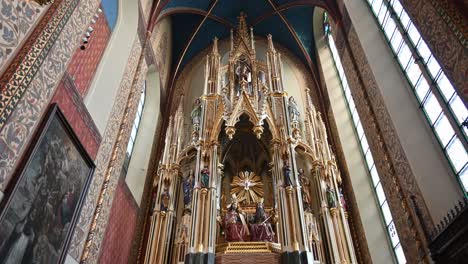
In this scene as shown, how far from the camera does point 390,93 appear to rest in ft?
27.6

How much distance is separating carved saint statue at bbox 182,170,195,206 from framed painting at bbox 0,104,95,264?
4.58 metres

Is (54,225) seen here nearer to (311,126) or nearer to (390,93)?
(390,93)

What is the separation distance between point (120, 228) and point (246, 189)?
4388 mm

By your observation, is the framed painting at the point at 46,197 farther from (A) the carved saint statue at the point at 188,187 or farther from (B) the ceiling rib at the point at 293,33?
(B) the ceiling rib at the point at 293,33

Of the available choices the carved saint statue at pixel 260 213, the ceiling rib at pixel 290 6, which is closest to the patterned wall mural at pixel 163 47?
the ceiling rib at pixel 290 6

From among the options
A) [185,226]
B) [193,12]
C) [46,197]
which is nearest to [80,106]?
[46,197]

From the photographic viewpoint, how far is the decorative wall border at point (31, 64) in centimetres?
446

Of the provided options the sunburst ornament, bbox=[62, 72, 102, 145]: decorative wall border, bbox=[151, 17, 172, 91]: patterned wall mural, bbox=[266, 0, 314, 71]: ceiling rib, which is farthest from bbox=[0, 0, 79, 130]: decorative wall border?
bbox=[266, 0, 314, 71]: ceiling rib

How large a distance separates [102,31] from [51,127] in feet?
12.7

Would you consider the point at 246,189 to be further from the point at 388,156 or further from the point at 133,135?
the point at 388,156

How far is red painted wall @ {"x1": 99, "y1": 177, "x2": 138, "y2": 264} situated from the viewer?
862cm

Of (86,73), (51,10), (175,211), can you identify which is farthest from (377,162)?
(51,10)

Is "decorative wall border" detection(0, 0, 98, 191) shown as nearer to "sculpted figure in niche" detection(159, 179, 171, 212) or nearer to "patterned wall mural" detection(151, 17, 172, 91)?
"sculpted figure in niche" detection(159, 179, 171, 212)

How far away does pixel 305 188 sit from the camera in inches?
454
